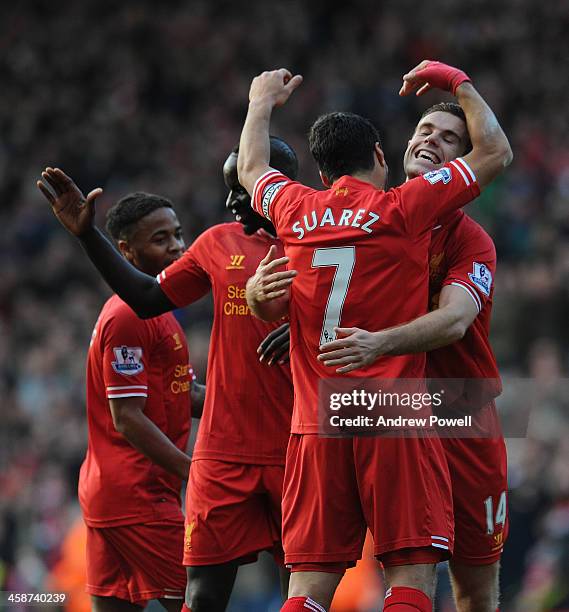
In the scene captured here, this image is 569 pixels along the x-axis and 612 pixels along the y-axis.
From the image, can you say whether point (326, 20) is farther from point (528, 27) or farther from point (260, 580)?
point (260, 580)

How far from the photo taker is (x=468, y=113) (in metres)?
4.65

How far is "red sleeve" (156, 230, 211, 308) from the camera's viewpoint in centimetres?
516

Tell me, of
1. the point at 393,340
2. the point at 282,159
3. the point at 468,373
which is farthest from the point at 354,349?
the point at 282,159

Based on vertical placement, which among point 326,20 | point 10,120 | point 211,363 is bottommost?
point 211,363

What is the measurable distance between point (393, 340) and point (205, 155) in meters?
11.7

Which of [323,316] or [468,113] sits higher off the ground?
[468,113]

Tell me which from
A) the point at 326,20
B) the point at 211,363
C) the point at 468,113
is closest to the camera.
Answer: the point at 468,113

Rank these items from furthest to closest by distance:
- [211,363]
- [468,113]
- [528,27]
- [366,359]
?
[528,27] → [211,363] → [468,113] → [366,359]

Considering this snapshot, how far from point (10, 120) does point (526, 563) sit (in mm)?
11529

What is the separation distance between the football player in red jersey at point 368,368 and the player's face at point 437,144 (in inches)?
14.6

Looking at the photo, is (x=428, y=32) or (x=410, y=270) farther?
(x=428, y=32)

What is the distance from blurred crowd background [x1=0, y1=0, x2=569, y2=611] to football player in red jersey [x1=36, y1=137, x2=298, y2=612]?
3.37 meters

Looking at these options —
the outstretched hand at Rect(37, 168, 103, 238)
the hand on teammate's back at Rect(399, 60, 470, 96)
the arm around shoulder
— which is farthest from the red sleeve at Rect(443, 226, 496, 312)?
the outstretched hand at Rect(37, 168, 103, 238)

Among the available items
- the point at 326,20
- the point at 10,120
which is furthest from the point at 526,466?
the point at 10,120
